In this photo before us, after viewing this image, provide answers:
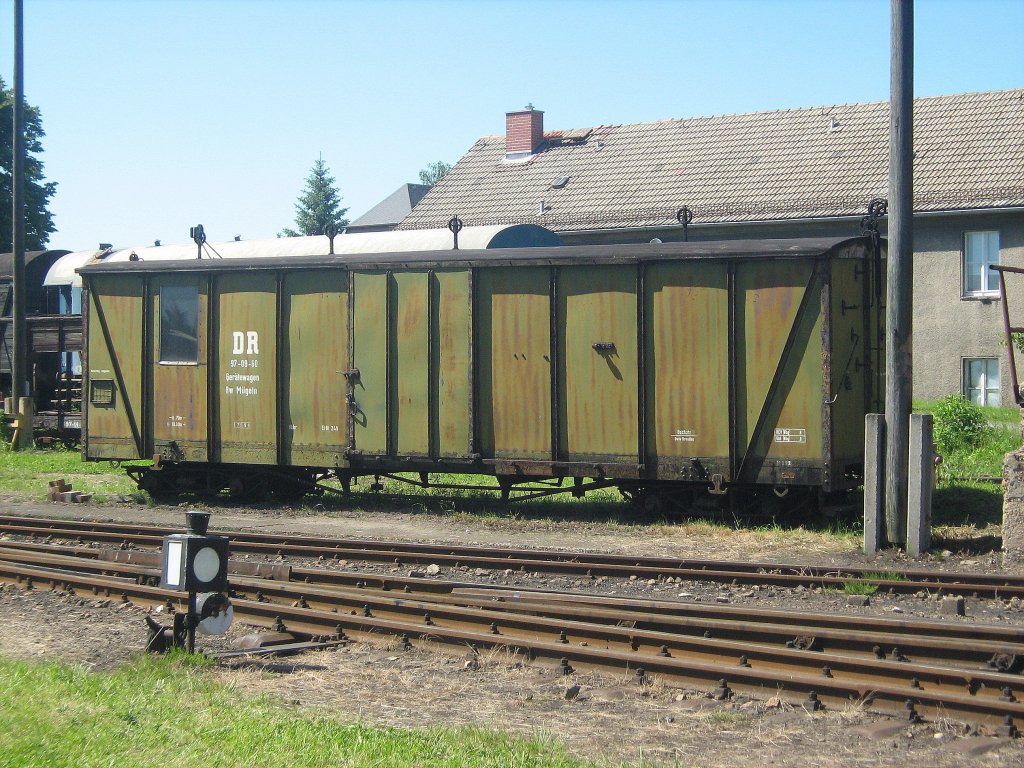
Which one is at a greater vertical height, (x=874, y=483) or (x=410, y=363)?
(x=410, y=363)

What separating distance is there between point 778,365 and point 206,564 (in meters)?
7.16

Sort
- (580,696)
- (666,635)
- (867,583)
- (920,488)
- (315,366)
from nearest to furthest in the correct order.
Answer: (580,696)
(666,635)
(867,583)
(920,488)
(315,366)

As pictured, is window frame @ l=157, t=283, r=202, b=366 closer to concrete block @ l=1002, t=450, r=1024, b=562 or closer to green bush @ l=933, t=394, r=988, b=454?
concrete block @ l=1002, t=450, r=1024, b=562

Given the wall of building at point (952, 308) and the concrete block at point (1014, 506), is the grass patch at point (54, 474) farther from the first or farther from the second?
the wall of building at point (952, 308)

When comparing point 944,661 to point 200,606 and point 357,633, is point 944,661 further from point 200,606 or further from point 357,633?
point 200,606

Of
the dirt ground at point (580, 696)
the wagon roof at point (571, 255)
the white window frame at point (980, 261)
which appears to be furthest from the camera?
the white window frame at point (980, 261)

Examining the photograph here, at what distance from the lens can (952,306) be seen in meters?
25.8

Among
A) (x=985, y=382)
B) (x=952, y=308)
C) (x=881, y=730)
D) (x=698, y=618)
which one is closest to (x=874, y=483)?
(x=698, y=618)

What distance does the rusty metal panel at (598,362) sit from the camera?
12.9m

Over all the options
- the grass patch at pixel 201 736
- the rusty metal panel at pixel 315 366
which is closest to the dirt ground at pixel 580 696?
the grass patch at pixel 201 736

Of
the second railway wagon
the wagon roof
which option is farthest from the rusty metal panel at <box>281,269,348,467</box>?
the wagon roof

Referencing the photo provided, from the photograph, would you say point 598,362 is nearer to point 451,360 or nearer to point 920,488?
point 451,360

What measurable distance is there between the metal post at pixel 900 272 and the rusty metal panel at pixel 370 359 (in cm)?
614

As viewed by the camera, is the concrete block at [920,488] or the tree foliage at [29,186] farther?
the tree foliage at [29,186]
